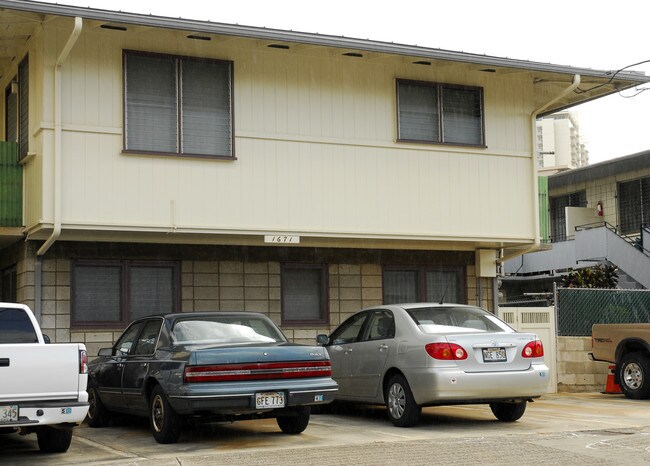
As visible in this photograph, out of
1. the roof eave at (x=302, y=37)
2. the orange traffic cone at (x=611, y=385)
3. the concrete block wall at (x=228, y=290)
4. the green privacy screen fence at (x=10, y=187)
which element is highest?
the roof eave at (x=302, y=37)

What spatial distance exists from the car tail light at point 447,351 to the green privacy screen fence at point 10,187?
6708 millimetres

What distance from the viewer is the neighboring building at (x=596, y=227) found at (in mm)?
28500

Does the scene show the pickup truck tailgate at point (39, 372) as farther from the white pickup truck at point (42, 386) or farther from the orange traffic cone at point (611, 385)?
the orange traffic cone at point (611, 385)

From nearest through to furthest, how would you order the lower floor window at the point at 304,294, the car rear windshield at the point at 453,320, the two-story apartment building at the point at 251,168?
the car rear windshield at the point at 453,320, the two-story apartment building at the point at 251,168, the lower floor window at the point at 304,294

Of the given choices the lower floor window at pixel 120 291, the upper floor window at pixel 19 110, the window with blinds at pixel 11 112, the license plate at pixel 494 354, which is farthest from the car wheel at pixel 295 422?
the window with blinds at pixel 11 112

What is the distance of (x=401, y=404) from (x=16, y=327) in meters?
4.67

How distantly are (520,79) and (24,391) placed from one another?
11340 mm

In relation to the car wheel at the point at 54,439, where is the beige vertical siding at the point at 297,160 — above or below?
above

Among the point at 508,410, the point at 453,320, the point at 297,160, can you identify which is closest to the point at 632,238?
the point at 297,160

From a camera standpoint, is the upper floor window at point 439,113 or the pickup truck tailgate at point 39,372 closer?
the pickup truck tailgate at point 39,372

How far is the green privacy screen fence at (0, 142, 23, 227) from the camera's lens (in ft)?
49.4

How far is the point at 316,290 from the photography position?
17359mm

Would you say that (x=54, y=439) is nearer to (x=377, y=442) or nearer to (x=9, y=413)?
(x=9, y=413)

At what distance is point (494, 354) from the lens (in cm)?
1221
